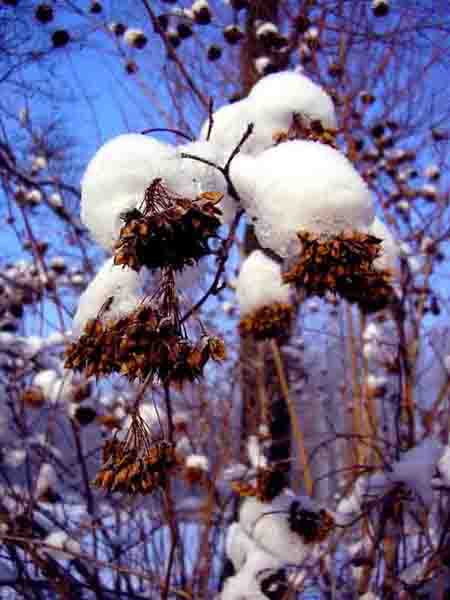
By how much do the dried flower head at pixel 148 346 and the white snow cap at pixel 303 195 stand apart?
261mm

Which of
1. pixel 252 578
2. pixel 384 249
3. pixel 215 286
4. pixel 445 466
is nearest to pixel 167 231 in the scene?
pixel 215 286

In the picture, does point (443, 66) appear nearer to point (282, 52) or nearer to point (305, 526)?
point (282, 52)

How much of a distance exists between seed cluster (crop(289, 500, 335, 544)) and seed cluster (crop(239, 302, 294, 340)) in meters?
0.67

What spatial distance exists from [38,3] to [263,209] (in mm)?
1750

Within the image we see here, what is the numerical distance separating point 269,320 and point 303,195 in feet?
2.42

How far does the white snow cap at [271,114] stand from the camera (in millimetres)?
1293

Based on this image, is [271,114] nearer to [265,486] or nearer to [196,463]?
[265,486]

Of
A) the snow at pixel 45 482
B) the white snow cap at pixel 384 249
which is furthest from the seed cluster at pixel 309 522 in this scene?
the snow at pixel 45 482

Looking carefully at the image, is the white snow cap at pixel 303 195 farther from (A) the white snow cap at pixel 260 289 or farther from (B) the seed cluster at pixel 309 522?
(B) the seed cluster at pixel 309 522

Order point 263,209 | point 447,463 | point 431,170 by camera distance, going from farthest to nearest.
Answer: point 431,170 → point 447,463 → point 263,209

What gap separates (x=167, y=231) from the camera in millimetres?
801

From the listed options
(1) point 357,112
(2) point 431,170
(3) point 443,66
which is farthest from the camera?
(2) point 431,170

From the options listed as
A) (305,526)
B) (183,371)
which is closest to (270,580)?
(305,526)

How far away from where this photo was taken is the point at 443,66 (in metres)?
2.36
